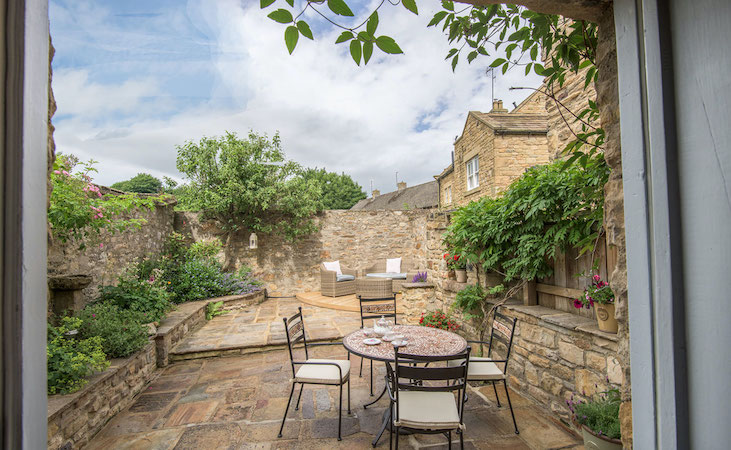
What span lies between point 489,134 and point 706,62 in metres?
9.93

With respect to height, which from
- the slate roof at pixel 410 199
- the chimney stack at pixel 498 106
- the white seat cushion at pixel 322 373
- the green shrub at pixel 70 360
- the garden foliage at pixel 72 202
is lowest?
the white seat cushion at pixel 322 373

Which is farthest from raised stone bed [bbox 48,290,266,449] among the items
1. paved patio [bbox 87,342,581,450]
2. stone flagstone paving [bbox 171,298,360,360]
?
stone flagstone paving [bbox 171,298,360,360]

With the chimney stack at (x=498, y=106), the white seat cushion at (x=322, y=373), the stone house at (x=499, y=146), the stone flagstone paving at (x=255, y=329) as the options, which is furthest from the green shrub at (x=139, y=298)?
the chimney stack at (x=498, y=106)

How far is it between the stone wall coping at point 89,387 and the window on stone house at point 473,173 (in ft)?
32.2

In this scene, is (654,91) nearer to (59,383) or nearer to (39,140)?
(39,140)

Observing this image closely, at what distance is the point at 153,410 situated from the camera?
3186mm

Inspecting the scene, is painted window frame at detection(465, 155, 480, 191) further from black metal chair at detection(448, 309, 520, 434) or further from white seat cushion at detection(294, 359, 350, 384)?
white seat cushion at detection(294, 359, 350, 384)

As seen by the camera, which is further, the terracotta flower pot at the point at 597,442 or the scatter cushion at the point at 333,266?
the scatter cushion at the point at 333,266

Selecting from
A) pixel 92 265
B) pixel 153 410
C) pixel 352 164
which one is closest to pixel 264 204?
pixel 92 265

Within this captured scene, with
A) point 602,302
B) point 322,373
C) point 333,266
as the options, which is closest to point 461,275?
point 602,302

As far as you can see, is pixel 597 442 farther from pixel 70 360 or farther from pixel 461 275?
pixel 70 360

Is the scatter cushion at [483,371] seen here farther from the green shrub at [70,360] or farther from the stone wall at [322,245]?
the stone wall at [322,245]

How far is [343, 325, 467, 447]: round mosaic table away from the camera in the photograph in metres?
2.64

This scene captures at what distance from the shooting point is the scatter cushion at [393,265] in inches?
351
